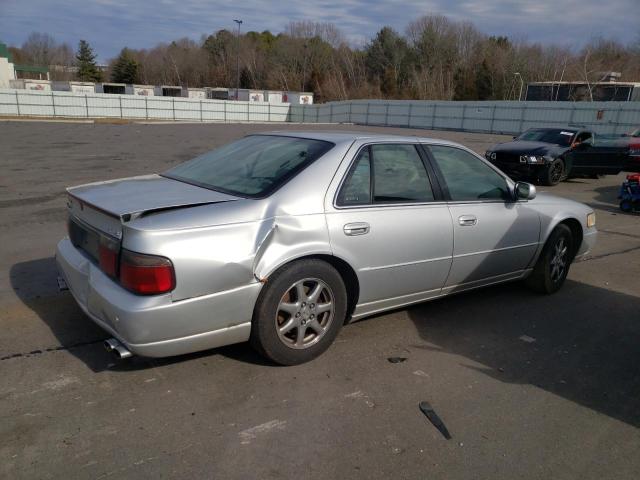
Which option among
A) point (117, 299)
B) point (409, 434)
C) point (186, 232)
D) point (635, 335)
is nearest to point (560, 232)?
point (635, 335)

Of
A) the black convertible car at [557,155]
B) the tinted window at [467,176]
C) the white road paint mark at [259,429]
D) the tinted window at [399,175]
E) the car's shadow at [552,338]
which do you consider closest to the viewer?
the white road paint mark at [259,429]

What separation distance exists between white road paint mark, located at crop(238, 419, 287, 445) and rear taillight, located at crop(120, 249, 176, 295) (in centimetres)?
89

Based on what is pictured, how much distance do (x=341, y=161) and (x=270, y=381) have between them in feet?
5.18

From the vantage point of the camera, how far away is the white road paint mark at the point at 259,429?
277cm

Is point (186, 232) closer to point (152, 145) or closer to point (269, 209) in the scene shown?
point (269, 209)

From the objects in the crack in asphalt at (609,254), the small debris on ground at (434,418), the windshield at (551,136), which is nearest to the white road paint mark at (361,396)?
the small debris on ground at (434,418)

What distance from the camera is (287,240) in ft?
10.8

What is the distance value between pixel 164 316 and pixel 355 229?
1.40 metres

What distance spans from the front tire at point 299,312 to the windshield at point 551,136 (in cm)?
1255

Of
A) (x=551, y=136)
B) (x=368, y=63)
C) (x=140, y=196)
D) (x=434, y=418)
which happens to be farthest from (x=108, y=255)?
(x=368, y=63)

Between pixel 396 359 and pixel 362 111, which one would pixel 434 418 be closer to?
pixel 396 359

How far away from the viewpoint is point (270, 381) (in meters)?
3.32

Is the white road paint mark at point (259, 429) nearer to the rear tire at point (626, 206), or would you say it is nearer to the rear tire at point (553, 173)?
the rear tire at point (626, 206)

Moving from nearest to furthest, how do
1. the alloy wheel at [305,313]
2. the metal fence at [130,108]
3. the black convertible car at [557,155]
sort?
the alloy wheel at [305,313] < the black convertible car at [557,155] < the metal fence at [130,108]
